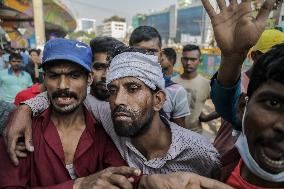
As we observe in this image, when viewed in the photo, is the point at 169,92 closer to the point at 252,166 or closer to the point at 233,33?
the point at 233,33

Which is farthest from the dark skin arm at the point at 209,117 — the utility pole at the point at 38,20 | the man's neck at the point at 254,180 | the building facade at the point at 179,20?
the building facade at the point at 179,20

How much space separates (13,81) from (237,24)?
5.87 m

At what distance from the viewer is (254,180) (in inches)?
54.7

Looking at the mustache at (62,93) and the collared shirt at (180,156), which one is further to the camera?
the mustache at (62,93)

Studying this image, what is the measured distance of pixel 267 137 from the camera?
1236mm

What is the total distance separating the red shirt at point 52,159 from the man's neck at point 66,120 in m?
0.06

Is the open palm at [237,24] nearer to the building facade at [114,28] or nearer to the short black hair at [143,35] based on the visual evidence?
the short black hair at [143,35]

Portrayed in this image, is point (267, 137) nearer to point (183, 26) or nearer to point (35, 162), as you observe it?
point (35, 162)

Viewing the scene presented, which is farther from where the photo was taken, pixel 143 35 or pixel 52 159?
pixel 143 35

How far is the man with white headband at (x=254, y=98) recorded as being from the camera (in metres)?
1.24

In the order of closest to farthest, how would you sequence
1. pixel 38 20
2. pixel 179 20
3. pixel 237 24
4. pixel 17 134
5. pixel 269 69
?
pixel 269 69 → pixel 237 24 → pixel 17 134 → pixel 38 20 → pixel 179 20

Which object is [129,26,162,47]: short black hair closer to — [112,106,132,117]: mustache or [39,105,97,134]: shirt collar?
[39,105,97,134]: shirt collar

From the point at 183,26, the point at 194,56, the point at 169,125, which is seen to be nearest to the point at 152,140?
the point at 169,125

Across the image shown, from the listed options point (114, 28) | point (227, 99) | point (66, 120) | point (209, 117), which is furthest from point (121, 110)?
point (114, 28)
